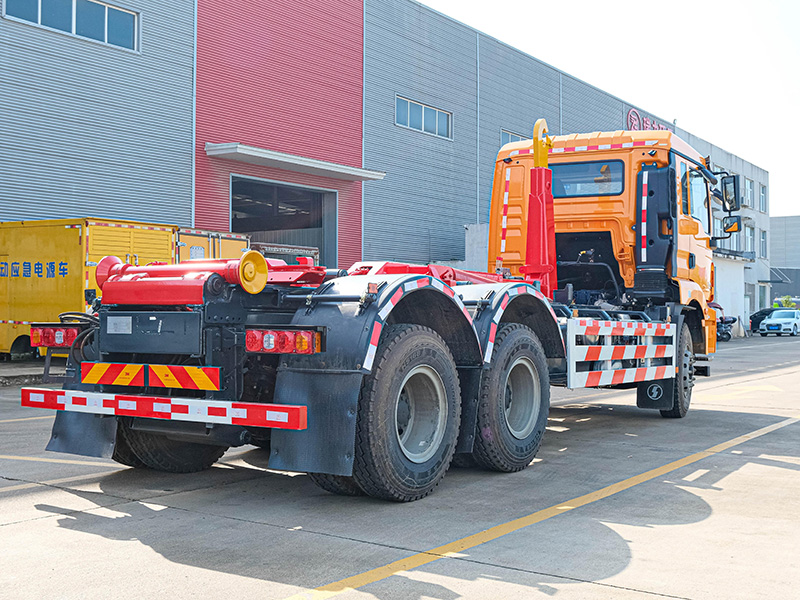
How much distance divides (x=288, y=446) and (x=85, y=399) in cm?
156

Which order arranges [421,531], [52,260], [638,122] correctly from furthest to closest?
[638,122]
[52,260]
[421,531]

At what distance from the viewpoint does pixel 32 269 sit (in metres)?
17.0

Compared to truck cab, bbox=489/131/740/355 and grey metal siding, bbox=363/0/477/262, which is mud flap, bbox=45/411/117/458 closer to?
truck cab, bbox=489/131/740/355

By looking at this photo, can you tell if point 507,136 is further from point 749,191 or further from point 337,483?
point 337,483

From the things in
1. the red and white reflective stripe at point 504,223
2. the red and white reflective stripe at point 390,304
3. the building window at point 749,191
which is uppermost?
the building window at point 749,191

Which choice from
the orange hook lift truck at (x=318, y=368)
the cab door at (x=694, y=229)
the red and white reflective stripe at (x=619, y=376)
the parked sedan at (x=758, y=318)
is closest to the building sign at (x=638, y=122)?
the parked sedan at (x=758, y=318)

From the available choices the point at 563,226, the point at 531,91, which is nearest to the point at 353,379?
the point at 563,226

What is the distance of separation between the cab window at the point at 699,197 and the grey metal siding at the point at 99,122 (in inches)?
581

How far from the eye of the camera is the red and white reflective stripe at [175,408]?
16.5ft

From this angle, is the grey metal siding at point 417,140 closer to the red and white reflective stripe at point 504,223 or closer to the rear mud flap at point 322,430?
the red and white reflective stripe at point 504,223

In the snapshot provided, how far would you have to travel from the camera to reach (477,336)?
6.37m

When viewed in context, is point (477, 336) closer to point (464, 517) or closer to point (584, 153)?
point (464, 517)

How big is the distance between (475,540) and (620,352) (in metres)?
4.61

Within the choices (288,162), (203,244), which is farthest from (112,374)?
(288,162)
